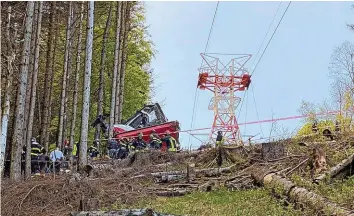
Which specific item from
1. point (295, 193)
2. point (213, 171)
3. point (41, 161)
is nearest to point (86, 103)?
point (41, 161)

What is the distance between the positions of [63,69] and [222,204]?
18.3 metres

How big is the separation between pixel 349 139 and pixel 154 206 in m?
5.42

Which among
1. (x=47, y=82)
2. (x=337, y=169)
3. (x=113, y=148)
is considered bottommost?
(x=337, y=169)

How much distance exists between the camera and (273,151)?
14641mm

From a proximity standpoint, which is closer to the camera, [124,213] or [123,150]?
[124,213]

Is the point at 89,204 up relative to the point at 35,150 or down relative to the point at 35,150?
down

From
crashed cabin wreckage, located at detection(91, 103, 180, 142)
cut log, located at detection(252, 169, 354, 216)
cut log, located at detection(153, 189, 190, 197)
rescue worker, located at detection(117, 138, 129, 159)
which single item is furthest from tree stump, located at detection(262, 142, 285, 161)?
crashed cabin wreckage, located at detection(91, 103, 180, 142)

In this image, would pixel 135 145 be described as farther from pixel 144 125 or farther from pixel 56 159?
pixel 144 125

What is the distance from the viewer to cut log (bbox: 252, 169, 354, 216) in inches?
316

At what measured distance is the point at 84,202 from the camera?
10.8 metres

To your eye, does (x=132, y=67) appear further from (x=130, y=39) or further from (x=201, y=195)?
(x=201, y=195)

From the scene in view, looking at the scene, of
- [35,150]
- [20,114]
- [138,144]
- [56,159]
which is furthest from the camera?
[138,144]

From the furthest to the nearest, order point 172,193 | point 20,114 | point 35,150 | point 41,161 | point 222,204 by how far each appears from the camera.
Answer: point 35,150 → point 41,161 → point 20,114 → point 172,193 → point 222,204

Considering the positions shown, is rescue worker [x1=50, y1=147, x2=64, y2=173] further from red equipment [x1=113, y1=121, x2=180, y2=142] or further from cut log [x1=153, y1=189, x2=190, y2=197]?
cut log [x1=153, y1=189, x2=190, y2=197]
